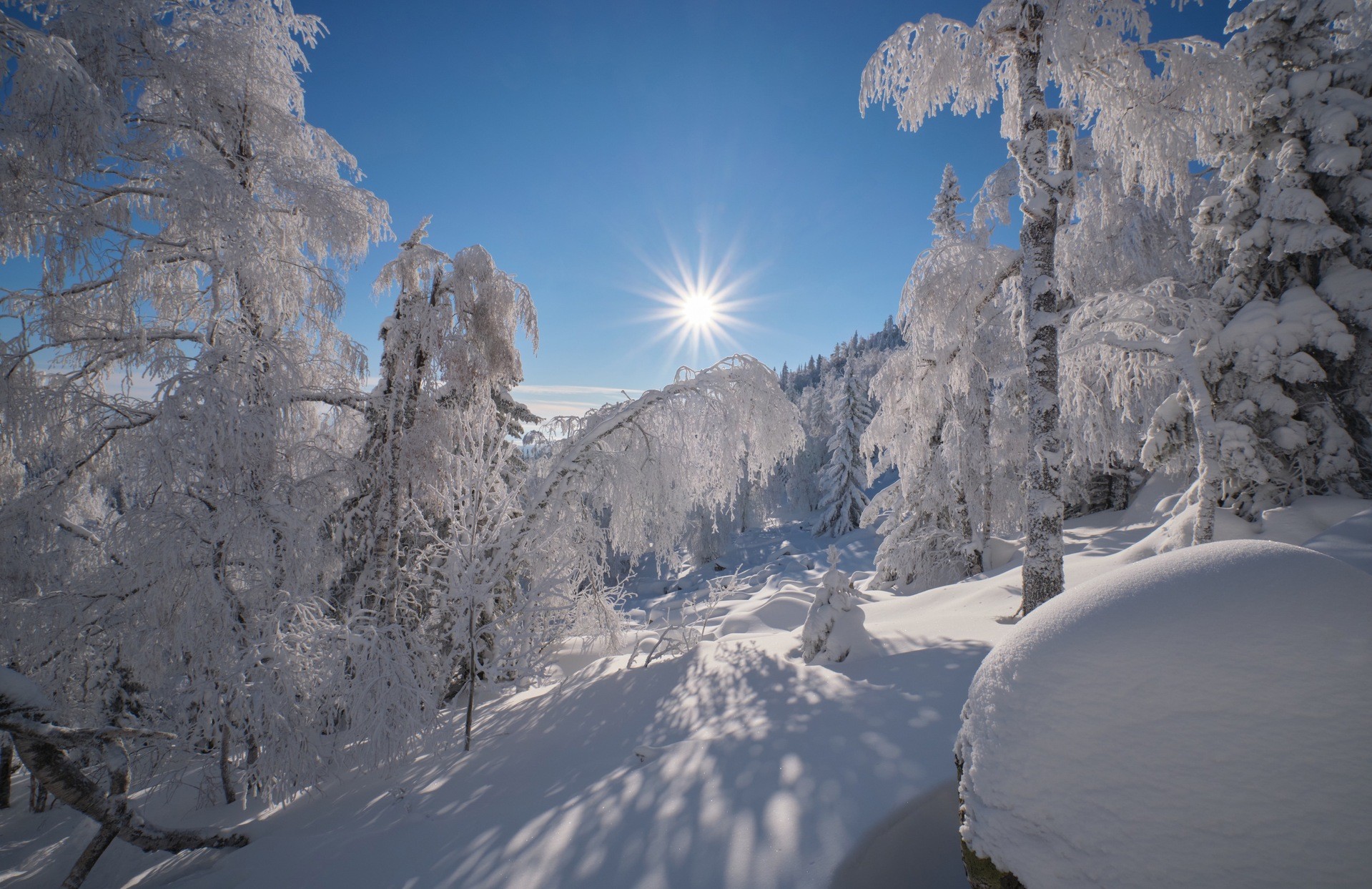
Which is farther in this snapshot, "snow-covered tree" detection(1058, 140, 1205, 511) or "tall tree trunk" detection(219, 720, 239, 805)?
"snow-covered tree" detection(1058, 140, 1205, 511)

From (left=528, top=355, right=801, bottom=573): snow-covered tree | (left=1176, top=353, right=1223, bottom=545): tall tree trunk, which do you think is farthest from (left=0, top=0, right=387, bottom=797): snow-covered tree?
(left=1176, top=353, right=1223, bottom=545): tall tree trunk

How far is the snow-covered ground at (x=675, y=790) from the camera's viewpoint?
2.73 m

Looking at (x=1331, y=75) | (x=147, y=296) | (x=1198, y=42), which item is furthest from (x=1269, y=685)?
(x=1331, y=75)

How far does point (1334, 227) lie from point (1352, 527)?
4437mm

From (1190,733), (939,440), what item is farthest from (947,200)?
(1190,733)

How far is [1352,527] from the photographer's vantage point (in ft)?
17.3

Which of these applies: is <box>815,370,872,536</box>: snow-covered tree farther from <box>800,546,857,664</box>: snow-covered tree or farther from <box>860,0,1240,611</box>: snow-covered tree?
<box>800,546,857,664</box>: snow-covered tree

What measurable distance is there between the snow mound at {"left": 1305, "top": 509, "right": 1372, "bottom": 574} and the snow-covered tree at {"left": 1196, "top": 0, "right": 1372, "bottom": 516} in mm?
1640

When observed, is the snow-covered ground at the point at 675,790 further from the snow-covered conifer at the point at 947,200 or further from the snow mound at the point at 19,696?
the snow-covered conifer at the point at 947,200

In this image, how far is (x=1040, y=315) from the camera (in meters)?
5.44

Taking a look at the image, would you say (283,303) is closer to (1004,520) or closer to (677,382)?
(677,382)

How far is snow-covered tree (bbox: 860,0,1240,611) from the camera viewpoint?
17.3 ft

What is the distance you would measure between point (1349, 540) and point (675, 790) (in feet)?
24.6

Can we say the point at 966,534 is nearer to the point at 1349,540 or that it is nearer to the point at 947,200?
the point at 1349,540
